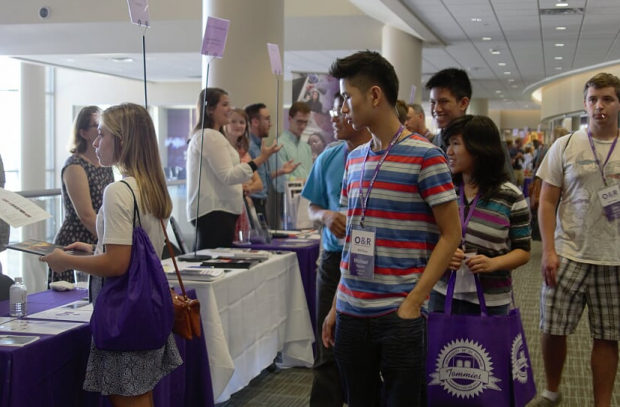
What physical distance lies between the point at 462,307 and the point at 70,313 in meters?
1.36

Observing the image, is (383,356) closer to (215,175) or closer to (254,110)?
(215,175)

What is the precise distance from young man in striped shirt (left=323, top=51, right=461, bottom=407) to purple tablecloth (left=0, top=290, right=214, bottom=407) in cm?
86

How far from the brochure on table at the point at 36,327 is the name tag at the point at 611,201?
215 cm

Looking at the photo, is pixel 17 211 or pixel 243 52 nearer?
pixel 17 211

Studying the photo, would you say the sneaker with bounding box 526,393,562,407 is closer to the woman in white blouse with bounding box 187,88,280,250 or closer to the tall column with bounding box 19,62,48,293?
the woman in white blouse with bounding box 187,88,280,250

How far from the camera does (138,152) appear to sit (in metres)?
2.35

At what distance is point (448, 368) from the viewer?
233 centimetres

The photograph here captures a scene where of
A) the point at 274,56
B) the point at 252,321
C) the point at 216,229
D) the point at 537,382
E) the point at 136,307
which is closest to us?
the point at 136,307

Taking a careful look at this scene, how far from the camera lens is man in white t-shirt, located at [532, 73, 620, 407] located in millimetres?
3117

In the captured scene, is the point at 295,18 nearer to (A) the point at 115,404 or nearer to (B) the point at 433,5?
(B) the point at 433,5

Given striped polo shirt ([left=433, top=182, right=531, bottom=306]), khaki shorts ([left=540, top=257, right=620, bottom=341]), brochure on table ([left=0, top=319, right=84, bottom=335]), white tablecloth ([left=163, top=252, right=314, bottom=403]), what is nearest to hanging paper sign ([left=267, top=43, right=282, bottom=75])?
white tablecloth ([left=163, top=252, right=314, bottom=403])

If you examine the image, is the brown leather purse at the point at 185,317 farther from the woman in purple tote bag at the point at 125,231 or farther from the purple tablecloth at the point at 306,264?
the purple tablecloth at the point at 306,264

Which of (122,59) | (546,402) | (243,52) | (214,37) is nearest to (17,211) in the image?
(214,37)

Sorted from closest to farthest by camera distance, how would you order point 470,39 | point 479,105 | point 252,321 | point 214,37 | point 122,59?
point 252,321, point 214,37, point 470,39, point 122,59, point 479,105
